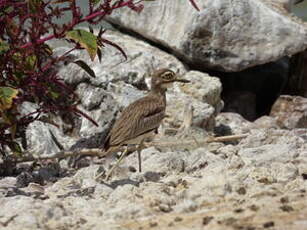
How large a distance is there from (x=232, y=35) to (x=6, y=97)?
4435mm

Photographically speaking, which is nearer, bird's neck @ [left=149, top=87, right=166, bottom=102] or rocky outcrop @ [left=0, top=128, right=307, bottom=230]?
rocky outcrop @ [left=0, top=128, right=307, bottom=230]

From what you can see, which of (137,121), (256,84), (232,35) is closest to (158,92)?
(137,121)

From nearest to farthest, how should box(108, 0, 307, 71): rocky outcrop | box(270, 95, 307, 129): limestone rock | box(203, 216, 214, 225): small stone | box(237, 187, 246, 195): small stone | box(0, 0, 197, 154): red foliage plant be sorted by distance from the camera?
box(203, 216, 214, 225): small stone → box(237, 187, 246, 195): small stone → box(0, 0, 197, 154): red foliage plant → box(108, 0, 307, 71): rocky outcrop → box(270, 95, 307, 129): limestone rock

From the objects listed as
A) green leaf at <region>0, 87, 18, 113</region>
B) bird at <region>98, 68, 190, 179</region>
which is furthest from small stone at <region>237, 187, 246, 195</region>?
green leaf at <region>0, 87, 18, 113</region>

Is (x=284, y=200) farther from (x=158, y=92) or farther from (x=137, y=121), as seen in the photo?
(x=158, y=92)

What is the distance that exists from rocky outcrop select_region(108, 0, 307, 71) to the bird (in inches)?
82.6

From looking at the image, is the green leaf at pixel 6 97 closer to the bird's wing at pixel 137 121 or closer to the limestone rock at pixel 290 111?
the bird's wing at pixel 137 121

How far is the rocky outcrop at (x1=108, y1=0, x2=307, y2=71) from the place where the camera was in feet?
32.2

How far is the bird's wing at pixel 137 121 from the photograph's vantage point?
7.02 m

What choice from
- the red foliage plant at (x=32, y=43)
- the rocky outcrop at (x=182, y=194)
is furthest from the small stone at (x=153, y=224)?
the red foliage plant at (x=32, y=43)

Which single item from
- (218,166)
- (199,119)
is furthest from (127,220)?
(199,119)

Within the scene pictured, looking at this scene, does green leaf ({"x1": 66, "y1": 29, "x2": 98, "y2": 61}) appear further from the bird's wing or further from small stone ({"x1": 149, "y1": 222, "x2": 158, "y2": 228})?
small stone ({"x1": 149, "y1": 222, "x2": 158, "y2": 228})

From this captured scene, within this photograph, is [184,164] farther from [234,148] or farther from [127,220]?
[127,220]

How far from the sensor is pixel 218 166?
22.0 ft
